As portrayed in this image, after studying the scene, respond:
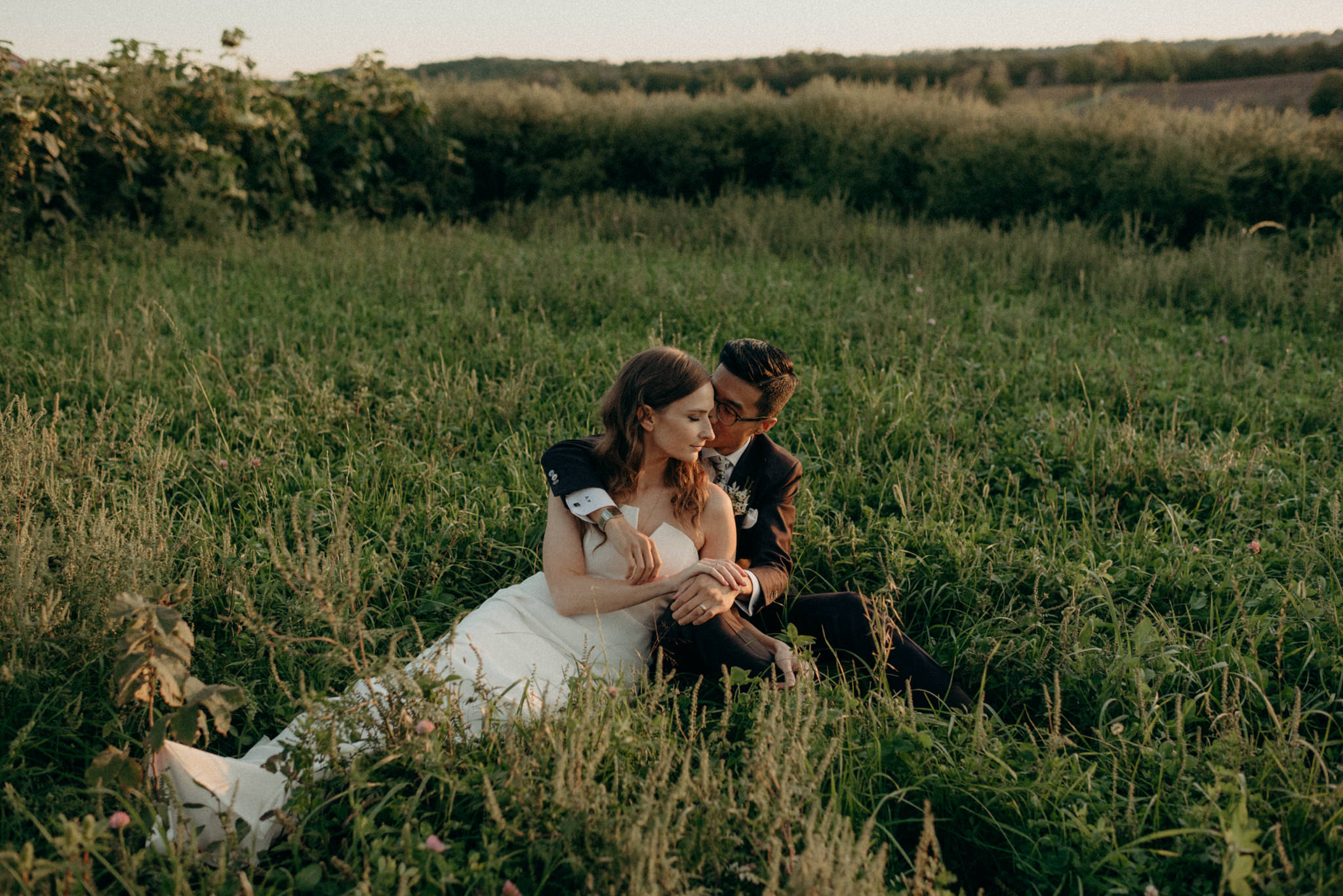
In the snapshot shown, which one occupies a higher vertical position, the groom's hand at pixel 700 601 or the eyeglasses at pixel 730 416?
the eyeglasses at pixel 730 416

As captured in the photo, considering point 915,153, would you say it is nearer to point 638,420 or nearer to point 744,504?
point 744,504

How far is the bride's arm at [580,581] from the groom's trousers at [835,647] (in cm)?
13

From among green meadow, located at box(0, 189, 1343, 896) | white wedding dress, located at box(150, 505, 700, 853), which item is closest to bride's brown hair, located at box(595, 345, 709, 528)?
white wedding dress, located at box(150, 505, 700, 853)

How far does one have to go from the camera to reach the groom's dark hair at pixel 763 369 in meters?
3.23

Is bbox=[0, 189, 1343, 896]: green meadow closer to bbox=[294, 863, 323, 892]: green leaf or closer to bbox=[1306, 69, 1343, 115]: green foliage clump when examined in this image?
bbox=[294, 863, 323, 892]: green leaf

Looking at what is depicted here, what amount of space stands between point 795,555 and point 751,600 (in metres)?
0.72

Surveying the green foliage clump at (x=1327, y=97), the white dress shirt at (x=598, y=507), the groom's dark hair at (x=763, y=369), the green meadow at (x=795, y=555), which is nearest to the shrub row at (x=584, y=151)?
the green meadow at (x=795, y=555)

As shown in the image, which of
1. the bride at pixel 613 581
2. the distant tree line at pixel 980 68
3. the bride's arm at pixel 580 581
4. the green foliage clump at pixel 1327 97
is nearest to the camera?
the bride at pixel 613 581

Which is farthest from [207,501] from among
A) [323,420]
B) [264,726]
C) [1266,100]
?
[1266,100]

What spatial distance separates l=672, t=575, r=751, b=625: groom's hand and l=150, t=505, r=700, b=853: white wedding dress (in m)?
0.16

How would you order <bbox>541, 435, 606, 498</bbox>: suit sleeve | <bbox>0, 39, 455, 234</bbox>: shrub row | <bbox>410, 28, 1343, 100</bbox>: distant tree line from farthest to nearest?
<bbox>410, 28, 1343, 100</bbox>: distant tree line → <bbox>0, 39, 455, 234</bbox>: shrub row → <bbox>541, 435, 606, 498</bbox>: suit sleeve

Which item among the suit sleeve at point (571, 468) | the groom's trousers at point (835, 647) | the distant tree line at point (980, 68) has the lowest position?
the groom's trousers at point (835, 647)

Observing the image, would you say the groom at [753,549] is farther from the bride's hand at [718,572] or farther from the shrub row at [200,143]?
the shrub row at [200,143]

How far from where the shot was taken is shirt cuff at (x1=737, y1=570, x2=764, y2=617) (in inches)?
123
